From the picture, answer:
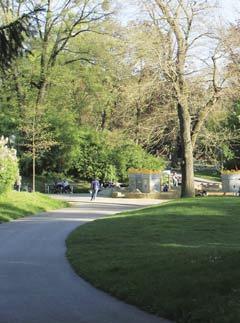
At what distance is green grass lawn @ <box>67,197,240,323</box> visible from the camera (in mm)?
7805

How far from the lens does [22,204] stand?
30312 mm

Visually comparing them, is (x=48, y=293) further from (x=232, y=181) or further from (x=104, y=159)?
(x=104, y=159)

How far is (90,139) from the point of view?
57.6m

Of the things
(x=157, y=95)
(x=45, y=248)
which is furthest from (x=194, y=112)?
(x=45, y=248)

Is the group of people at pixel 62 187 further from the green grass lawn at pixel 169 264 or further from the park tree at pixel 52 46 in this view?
the green grass lawn at pixel 169 264

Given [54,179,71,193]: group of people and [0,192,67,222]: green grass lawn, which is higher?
[54,179,71,193]: group of people

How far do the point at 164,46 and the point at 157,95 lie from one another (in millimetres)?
3279

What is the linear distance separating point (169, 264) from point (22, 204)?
2049 cm

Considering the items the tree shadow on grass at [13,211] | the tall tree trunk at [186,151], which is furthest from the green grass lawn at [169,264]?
the tall tree trunk at [186,151]

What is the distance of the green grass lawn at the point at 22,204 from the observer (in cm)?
2672

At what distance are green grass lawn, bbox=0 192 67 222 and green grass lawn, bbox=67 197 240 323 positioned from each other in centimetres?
666

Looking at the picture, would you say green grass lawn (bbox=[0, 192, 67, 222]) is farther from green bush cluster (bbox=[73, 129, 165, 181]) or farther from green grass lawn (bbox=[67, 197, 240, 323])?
green bush cluster (bbox=[73, 129, 165, 181])

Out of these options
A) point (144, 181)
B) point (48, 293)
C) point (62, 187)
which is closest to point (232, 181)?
point (144, 181)

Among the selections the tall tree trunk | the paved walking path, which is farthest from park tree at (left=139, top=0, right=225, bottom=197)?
the paved walking path
